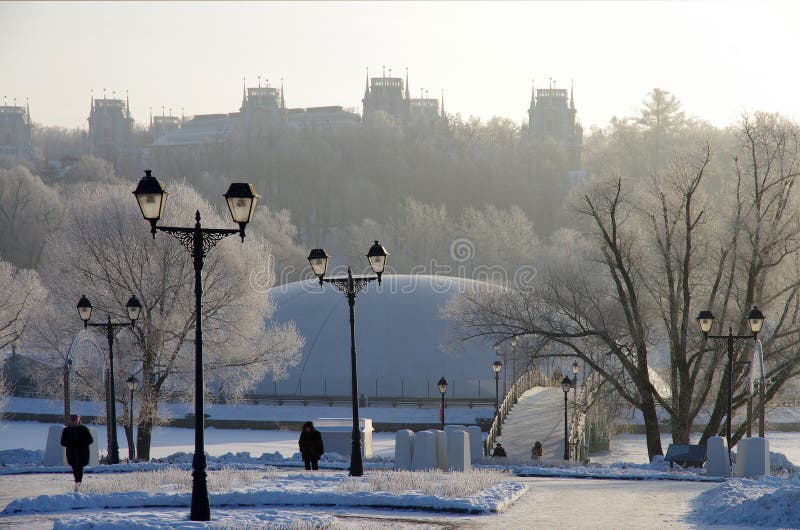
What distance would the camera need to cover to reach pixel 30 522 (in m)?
14.5

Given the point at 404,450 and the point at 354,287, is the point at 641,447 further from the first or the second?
the point at 354,287


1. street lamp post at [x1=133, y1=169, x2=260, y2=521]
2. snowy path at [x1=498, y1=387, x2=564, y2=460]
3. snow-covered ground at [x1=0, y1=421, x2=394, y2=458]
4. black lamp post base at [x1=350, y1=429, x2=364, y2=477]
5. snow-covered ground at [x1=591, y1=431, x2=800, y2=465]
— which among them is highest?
street lamp post at [x1=133, y1=169, x2=260, y2=521]

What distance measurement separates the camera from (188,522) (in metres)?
13.6

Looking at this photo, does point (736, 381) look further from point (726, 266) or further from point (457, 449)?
point (457, 449)

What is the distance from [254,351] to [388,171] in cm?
11854

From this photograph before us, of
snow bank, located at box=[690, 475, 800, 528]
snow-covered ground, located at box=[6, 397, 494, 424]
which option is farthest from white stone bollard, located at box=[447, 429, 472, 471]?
snow-covered ground, located at box=[6, 397, 494, 424]

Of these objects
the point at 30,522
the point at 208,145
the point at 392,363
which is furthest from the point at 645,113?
the point at 30,522

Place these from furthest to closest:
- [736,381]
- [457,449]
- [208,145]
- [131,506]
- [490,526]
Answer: [208,145], [736,381], [457,449], [131,506], [490,526]

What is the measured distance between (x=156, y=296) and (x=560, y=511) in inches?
942

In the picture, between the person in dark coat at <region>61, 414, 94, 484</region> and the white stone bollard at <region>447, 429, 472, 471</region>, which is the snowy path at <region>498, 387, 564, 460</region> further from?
the person in dark coat at <region>61, 414, 94, 484</region>

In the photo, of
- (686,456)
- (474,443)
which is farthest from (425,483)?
(686,456)

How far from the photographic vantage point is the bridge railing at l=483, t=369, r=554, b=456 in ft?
125

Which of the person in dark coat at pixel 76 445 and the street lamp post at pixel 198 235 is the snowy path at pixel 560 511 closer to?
the person in dark coat at pixel 76 445

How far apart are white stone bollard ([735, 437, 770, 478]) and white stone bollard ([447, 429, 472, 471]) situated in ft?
18.8
